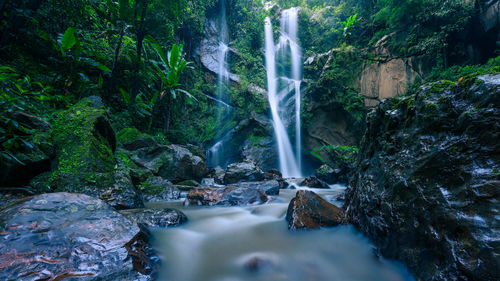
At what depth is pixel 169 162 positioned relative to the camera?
7188mm

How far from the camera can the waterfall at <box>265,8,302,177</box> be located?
13.7 metres

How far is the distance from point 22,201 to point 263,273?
231 centimetres

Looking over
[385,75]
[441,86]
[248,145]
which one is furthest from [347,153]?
[441,86]

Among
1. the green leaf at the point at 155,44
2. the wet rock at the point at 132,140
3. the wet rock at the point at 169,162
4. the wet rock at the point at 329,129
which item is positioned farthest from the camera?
the wet rock at the point at 329,129

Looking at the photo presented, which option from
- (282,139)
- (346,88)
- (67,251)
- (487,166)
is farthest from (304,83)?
(67,251)

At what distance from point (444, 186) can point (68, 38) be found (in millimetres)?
7372

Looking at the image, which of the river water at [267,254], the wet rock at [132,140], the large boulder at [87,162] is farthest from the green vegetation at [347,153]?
the large boulder at [87,162]

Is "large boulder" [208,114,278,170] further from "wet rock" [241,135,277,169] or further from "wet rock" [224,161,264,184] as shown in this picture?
"wet rock" [224,161,264,184]

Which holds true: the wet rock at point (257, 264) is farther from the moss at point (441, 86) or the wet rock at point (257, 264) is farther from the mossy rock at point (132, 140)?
the mossy rock at point (132, 140)

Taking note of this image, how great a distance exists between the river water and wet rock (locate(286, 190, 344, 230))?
10cm

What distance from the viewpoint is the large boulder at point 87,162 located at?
124 inches

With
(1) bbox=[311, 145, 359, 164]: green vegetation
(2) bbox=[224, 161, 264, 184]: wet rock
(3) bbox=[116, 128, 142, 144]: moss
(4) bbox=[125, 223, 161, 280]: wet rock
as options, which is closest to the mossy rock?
(3) bbox=[116, 128, 142, 144]: moss

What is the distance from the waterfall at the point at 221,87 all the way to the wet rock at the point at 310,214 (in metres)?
10.5

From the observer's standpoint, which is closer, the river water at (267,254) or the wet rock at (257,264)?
the river water at (267,254)
